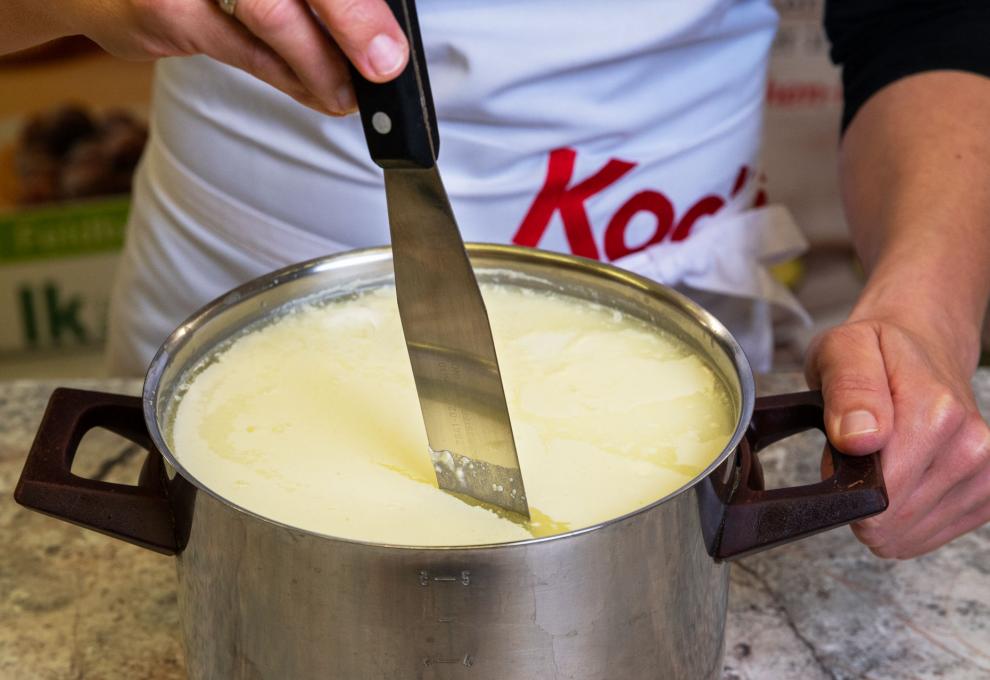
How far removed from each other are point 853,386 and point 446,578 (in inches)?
15.0

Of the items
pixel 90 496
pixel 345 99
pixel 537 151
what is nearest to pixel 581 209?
pixel 537 151

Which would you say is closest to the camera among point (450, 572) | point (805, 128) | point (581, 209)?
point (450, 572)

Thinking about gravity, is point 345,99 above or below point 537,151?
above

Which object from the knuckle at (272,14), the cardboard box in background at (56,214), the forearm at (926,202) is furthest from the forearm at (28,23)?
the cardboard box in background at (56,214)

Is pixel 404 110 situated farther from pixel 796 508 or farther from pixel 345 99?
pixel 796 508

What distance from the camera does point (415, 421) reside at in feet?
2.81

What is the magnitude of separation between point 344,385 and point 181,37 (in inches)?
11.3

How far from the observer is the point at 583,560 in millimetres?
611

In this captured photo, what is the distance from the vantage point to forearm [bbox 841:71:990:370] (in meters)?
1.02

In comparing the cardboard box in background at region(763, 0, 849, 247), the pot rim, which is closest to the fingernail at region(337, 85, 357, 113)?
the pot rim

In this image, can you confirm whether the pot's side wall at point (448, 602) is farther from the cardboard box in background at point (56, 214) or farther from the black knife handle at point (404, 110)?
the cardboard box in background at point (56, 214)

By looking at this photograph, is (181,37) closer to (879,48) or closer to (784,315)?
(879,48)

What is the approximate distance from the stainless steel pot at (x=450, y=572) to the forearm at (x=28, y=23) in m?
0.27

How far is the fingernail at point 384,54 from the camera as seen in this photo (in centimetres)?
64
